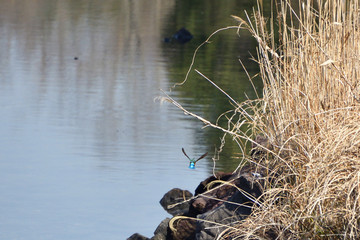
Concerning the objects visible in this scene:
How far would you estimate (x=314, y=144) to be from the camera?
161 inches

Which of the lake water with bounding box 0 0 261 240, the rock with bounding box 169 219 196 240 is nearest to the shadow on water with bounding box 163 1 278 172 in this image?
the lake water with bounding box 0 0 261 240

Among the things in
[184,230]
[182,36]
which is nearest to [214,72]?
[182,36]

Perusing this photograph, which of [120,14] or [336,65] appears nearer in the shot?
[336,65]

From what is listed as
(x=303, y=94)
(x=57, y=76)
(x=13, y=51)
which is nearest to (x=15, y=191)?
(x=303, y=94)

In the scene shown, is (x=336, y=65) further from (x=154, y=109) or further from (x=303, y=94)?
(x=154, y=109)

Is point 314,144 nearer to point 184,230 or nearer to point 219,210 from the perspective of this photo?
point 219,210

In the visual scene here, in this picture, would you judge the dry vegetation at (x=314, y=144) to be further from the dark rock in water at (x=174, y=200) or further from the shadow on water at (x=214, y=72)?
the dark rock in water at (x=174, y=200)

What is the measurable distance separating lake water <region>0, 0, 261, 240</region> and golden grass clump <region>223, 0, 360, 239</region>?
79.5 inches

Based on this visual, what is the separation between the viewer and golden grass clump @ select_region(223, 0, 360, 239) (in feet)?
12.6

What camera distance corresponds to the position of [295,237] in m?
3.91

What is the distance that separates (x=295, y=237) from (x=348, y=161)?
439 mm

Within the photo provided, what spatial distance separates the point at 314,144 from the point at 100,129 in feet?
16.7

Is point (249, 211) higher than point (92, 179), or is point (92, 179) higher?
point (249, 211)

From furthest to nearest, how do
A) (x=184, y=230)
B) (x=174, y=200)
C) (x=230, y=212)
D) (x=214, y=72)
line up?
Result: (x=214, y=72)
(x=174, y=200)
(x=184, y=230)
(x=230, y=212)
